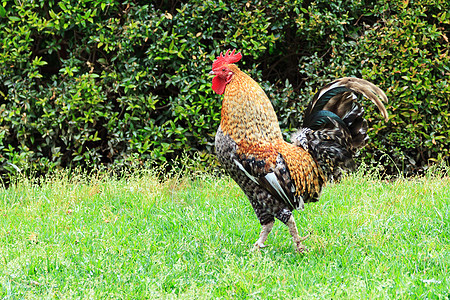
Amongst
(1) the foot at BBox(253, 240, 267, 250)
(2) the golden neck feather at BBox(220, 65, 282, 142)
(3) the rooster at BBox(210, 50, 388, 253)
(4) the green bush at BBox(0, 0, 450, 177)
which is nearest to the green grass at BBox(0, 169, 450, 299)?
(1) the foot at BBox(253, 240, 267, 250)

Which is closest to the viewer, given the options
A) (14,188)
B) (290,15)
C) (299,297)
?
Answer: (299,297)

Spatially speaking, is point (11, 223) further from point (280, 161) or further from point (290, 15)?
point (290, 15)

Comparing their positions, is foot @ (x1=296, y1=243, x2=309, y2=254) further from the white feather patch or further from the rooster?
the white feather patch

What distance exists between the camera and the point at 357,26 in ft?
20.7

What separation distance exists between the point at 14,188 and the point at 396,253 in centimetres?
424

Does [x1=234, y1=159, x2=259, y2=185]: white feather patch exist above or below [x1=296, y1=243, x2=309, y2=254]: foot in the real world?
above

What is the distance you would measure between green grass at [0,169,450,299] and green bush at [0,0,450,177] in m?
0.57

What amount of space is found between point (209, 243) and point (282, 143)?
1.04 meters

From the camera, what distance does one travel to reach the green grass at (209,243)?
132 inches

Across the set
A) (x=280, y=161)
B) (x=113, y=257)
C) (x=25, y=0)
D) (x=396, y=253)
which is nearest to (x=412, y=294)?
(x=396, y=253)

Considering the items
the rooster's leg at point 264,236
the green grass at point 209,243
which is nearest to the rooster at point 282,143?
the rooster's leg at point 264,236

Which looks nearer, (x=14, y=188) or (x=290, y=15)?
(x=14, y=188)

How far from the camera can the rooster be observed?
3781 mm

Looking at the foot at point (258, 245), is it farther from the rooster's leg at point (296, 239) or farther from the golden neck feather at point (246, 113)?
the golden neck feather at point (246, 113)
